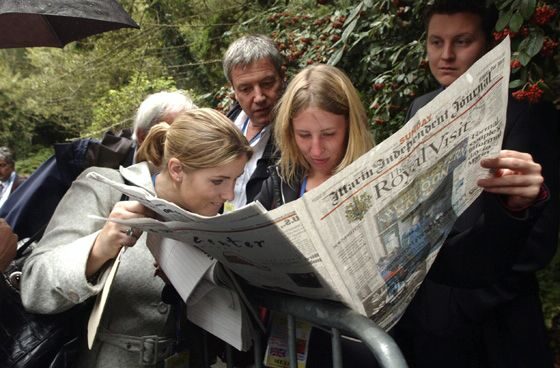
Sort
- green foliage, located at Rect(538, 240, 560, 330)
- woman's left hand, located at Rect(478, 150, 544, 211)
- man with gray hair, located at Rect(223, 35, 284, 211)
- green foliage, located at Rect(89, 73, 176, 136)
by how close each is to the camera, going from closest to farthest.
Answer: woman's left hand, located at Rect(478, 150, 544, 211) → man with gray hair, located at Rect(223, 35, 284, 211) → green foliage, located at Rect(538, 240, 560, 330) → green foliage, located at Rect(89, 73, 176, 136)

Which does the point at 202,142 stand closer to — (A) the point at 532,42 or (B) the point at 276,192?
(B) the point at 276,192

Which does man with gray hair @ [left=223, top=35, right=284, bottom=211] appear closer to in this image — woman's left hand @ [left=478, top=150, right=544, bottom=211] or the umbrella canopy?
the umbrella canopy

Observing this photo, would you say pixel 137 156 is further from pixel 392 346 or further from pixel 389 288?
pixel 392 346

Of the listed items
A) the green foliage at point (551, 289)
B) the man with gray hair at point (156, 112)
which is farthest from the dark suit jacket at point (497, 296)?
the green foliage at point (551, 289)

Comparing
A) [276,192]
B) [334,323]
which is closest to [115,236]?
[334,323]

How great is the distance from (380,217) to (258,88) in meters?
1.64

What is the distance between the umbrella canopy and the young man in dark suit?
1465 mm

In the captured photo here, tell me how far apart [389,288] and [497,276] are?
0.37m

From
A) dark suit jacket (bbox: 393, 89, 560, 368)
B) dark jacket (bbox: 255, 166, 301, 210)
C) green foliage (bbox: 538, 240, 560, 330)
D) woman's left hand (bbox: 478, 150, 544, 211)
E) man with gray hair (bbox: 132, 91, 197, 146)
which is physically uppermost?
man with gray hair (bbox: 132, 91, 197, 146)

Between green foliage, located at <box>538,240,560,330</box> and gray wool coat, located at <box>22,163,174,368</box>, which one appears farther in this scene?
green foliage, located at <box>538,240,560,330</box>

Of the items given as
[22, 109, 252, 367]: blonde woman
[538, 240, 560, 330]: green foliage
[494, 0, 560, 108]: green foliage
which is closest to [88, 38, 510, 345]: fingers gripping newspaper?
[22, 109, 252, 367]: blonde woman

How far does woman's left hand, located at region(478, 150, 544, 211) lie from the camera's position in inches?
46.2

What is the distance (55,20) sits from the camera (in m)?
2.51

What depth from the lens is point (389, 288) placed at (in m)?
1.18
